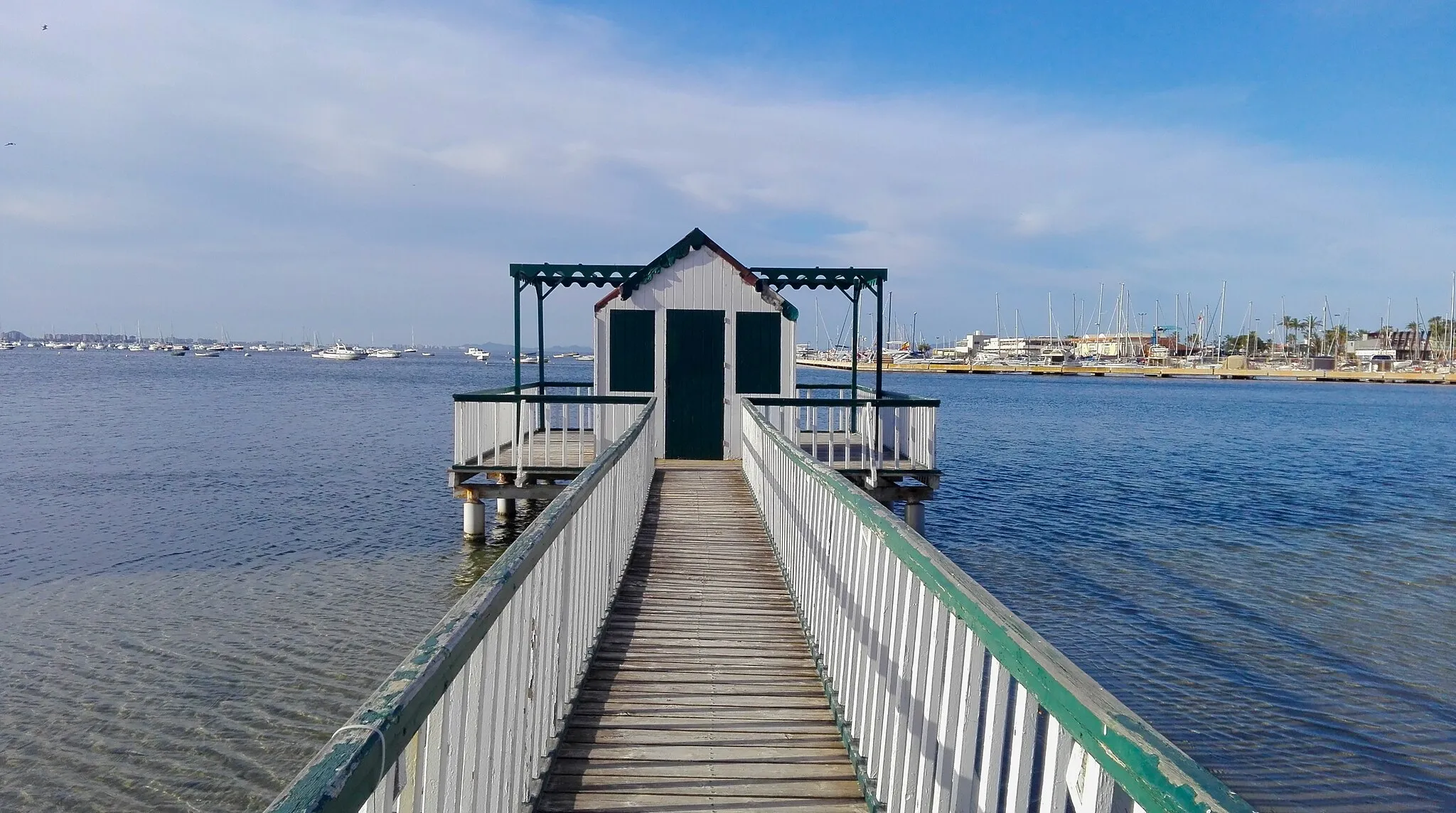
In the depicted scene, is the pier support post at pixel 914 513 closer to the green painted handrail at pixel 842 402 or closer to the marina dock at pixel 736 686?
the green painted handrail at pixel 842 402

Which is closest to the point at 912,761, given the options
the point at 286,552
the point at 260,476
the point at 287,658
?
the point at 287,658

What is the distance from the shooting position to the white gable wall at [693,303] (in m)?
14.0

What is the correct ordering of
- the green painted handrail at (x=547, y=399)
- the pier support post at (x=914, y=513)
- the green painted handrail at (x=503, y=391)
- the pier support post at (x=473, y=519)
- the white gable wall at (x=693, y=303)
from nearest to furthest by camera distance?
the green painted handrail at (x=503, y=391), the green painted handrail at (x=547, y=399), the pier support post at (x=914, y=513), the white gable wall at (x=693, y=303), the pier support post at (x=473, y=519)

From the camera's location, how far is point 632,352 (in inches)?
552

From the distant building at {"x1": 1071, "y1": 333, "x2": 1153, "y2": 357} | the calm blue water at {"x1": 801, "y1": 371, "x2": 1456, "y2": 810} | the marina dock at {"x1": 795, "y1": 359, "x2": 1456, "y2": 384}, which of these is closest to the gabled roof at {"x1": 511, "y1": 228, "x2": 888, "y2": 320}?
the calm blue water at {"x1": 801, "y1": 371, "x2": 1456, "y2": 810}

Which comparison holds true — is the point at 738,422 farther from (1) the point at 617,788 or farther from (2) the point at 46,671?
(1) the point at 617,788

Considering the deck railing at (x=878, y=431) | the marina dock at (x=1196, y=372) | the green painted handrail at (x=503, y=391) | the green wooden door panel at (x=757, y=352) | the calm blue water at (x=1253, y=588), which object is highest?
the green wooden door panel at (x=757, y=352)

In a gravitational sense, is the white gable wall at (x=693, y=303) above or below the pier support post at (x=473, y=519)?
above

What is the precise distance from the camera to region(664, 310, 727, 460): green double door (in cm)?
1402

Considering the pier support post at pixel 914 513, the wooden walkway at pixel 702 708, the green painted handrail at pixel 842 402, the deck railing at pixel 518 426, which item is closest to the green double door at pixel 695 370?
the deck railing at pixel 518 426

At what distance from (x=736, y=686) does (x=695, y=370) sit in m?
9.29

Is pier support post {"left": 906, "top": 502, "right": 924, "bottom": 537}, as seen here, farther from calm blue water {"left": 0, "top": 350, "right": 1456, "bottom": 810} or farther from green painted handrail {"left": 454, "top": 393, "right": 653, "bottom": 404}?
green painted handrail {"left": 454, "top": 393, "right": 653, "bottom": 404}

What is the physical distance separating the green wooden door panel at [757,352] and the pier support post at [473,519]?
4.69 metres

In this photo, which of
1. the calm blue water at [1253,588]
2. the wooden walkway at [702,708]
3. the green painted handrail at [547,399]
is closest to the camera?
the wooden walkway at [702,708]
